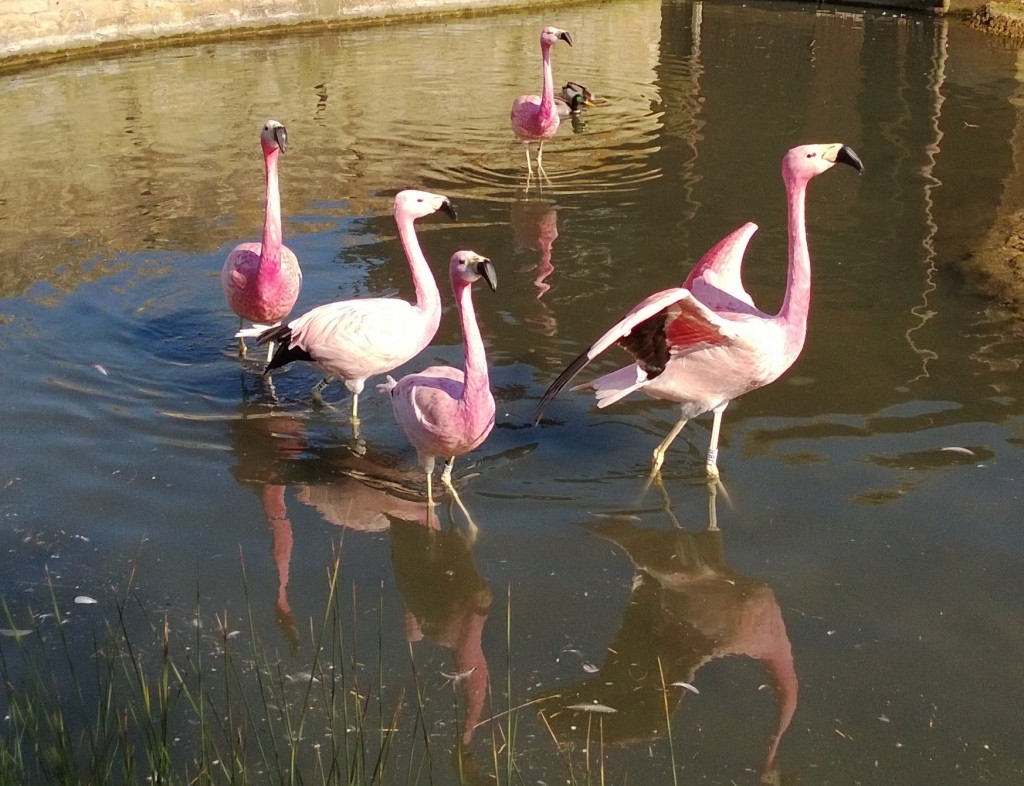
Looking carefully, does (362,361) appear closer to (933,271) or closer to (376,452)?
(376,452)

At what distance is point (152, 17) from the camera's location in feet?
52.7

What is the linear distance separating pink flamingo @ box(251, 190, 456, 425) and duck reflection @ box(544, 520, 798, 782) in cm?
133

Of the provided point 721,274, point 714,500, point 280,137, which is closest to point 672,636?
point 714,500

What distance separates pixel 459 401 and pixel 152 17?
518 inches

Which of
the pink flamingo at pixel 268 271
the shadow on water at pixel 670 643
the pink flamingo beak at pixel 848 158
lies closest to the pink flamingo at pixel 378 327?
the pink flamingo at pixel 268 271

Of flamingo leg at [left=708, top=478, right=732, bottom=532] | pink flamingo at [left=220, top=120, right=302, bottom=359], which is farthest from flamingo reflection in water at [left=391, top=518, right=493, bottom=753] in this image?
pink flamingo at [left=220, top=120, right=302, bottom=359]

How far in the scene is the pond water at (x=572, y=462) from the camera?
3.94m

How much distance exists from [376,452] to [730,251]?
74.9 inches

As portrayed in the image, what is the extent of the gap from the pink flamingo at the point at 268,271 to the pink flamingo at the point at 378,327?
0.66 metres

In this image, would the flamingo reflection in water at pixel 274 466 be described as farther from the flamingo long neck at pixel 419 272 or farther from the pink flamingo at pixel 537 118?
the pink flamingo at pixel 537 118

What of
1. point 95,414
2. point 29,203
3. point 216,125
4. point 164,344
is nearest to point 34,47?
point 216,125

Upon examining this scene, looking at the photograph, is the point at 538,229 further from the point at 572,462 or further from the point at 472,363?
the point at 472,363

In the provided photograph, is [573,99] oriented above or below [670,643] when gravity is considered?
above

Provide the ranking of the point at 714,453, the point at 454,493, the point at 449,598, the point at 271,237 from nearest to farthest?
the point at 449,598 < the point at 454,493 < the point at 714,453 < the point at 271,237
